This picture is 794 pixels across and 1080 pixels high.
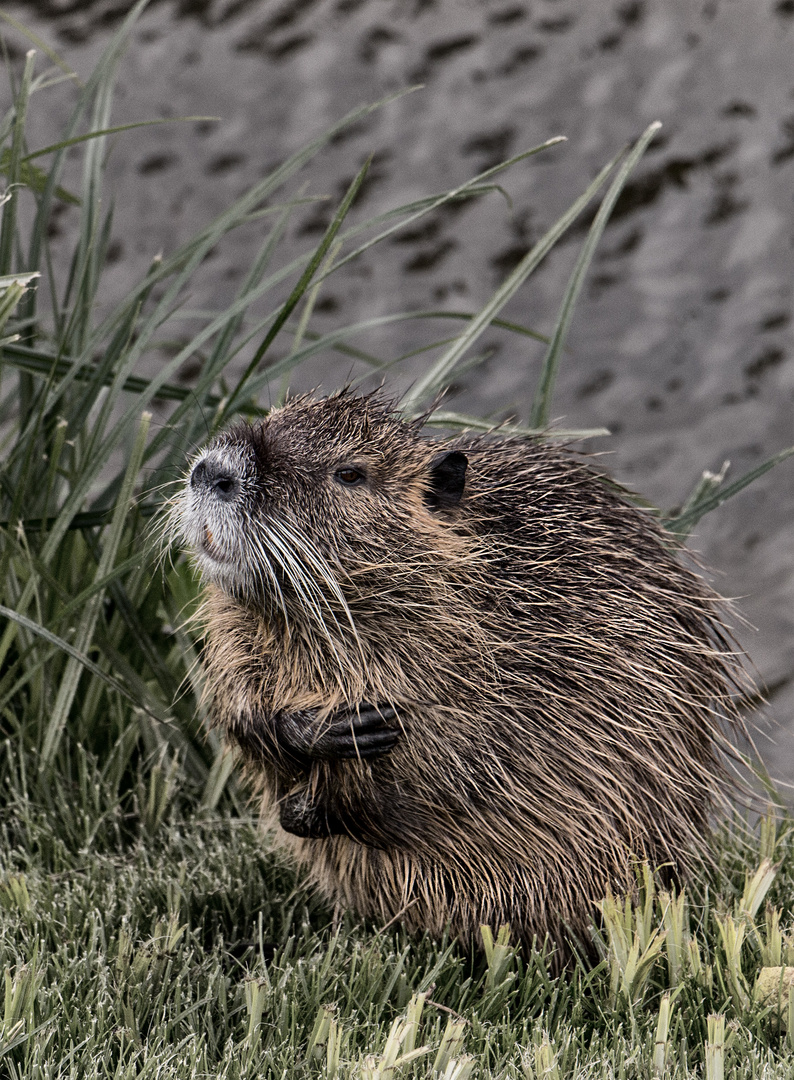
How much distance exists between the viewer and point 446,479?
2494 millimetres

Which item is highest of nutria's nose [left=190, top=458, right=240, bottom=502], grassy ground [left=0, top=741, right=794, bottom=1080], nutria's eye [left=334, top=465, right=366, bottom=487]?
nutria's eye [left=334, top=465, right=366, bottom=487]

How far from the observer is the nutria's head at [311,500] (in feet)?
7.72

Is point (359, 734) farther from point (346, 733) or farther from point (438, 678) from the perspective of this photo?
point (438, 678)

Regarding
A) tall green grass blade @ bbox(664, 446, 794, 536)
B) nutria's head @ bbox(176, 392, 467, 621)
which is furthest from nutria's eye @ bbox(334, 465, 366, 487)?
tall green grass blade @ bbox(664, 446, 794, 536)

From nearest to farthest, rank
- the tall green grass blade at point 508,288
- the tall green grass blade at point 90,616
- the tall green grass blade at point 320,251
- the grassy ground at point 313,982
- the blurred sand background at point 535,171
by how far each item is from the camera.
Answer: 1. the grassy ground at point 313,982
2. the tall green grass blade at point 320,251
3. the tall green grass blade at point 90,616
4. the tall green grass blade at point 508,288
5. the blurred sand background at point 535,171

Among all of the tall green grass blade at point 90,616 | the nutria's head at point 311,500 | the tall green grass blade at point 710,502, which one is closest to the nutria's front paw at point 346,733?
the nutria's head at point 311,500

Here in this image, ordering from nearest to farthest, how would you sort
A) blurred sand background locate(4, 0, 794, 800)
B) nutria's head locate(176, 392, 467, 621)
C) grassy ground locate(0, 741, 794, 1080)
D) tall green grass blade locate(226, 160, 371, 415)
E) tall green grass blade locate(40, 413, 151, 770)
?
grassy ground locate(0, 741, 794, 1080), nutria's head locate(176, 392, 467, 621), tall green grass blade locate(226, 160, 371, 415), tall green grass blade locate(40, 413, 151, 770), blurred sand background locate(4, 0, 794, 800)

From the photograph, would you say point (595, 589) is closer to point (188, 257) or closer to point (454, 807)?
point (454, 807)

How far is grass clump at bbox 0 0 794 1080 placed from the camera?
6.88 feet

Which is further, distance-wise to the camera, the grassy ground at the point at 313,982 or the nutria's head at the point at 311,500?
the nutria's head at the point at 311,500

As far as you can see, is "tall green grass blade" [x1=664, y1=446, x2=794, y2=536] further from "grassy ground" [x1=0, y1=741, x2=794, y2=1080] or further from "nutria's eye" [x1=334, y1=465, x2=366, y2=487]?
"nutria's eye" [x1=334, y1=465, x2=366, y2=487]

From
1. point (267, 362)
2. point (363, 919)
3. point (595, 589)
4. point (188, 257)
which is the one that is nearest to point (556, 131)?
point (267, 362)

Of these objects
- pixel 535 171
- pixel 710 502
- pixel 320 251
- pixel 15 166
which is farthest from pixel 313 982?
pixel 535 171

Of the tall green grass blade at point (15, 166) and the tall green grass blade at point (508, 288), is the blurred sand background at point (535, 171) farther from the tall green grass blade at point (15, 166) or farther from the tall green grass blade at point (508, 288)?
the tall green grass blade at point (15, 166)
